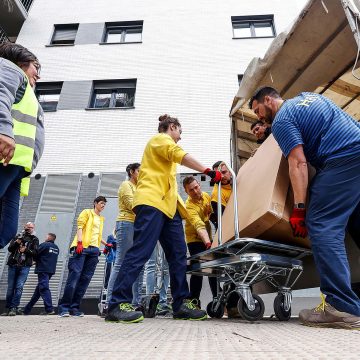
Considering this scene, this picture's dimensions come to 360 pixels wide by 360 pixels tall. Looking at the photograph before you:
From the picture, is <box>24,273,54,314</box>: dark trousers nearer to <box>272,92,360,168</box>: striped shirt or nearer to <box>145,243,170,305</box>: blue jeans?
<box>145,243,170,305</box>: blue jeans

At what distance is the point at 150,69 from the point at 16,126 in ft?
26.8

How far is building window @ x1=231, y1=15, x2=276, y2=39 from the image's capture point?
1022 centimetres

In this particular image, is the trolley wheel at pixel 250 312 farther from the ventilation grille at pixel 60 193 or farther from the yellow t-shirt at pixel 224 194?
the ventilation grille at pixel 60 193

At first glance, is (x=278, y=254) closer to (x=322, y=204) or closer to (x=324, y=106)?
(x=322, y=204)

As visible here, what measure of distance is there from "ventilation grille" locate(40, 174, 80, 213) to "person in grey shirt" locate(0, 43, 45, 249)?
541 centimetres

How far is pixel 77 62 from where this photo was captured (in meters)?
9.90

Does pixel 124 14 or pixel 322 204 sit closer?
pixel 322 204

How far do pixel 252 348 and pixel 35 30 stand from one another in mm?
12137

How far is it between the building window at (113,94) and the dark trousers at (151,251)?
7.16 metres

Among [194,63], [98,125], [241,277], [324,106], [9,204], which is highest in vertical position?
[194,63]

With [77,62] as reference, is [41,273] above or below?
below

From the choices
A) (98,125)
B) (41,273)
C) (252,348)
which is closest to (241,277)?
(252,348)

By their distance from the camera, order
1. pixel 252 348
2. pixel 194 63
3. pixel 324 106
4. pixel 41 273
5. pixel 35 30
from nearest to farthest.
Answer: pixel 252 348 < pixel 324 106 < pixel 41 273 < pixel 194 63 < pixel 35 30

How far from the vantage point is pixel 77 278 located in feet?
13.2
